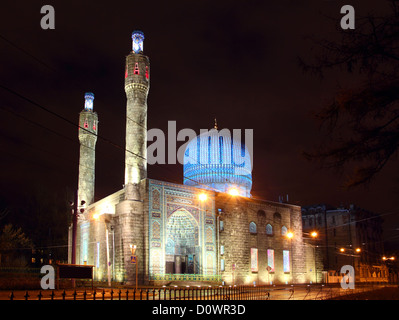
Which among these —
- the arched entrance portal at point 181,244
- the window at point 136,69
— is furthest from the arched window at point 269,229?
the window at point 136,69

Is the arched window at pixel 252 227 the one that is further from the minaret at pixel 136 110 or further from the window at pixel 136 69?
the window at pixel 136 69

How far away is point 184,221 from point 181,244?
225 centimetres

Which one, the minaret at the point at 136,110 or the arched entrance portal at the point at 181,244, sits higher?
the minaret at the point at 136,110

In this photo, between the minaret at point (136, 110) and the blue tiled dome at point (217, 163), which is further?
the blue tiled dome at point (217, 163)

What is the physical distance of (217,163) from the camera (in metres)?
43.3

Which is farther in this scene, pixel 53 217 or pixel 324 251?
pixel 324 251

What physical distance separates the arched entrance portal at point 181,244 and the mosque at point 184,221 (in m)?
0.09

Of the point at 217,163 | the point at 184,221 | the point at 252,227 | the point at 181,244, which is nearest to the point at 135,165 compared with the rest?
the point at 184,221

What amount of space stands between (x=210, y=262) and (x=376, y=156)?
28.9 metres

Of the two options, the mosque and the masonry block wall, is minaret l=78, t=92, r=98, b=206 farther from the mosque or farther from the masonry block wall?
the masonry block wall

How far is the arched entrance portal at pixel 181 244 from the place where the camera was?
3609 centimetres
